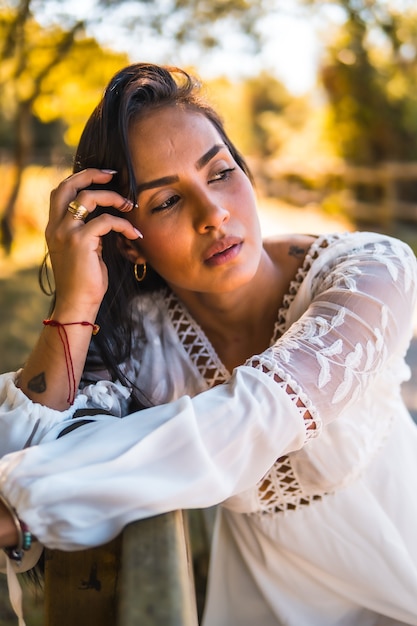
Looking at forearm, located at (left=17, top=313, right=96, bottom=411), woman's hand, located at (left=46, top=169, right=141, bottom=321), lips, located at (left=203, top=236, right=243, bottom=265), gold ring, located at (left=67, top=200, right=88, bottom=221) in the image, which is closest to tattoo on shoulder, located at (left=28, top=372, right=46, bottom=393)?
forearm, located at (left=17, top=313, right=96, bottom=411)

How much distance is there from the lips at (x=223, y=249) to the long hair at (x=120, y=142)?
0.23 m

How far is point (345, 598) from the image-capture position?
1.84 meters

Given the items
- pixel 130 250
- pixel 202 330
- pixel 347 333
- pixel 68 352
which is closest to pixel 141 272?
pixel 130 250

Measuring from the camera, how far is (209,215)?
1730 mm

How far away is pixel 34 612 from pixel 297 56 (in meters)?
17.1

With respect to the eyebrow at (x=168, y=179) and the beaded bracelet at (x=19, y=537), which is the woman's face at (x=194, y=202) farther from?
the beaded bracelet at (x=19, y=537)

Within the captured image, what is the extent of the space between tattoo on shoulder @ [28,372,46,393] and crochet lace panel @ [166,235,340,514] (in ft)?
1.50

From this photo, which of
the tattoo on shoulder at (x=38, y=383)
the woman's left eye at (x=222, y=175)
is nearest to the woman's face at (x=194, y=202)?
the woman's left eye at (x=222, y=175)

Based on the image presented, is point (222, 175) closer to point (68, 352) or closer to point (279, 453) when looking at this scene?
point (68, 352)

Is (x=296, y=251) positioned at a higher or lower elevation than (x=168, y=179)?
lower

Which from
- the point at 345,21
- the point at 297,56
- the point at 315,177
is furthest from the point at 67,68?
the point at 297,56

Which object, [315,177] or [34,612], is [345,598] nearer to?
[34,612]

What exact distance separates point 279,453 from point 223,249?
2.02ft

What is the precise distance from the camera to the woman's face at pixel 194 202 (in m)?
1.75
